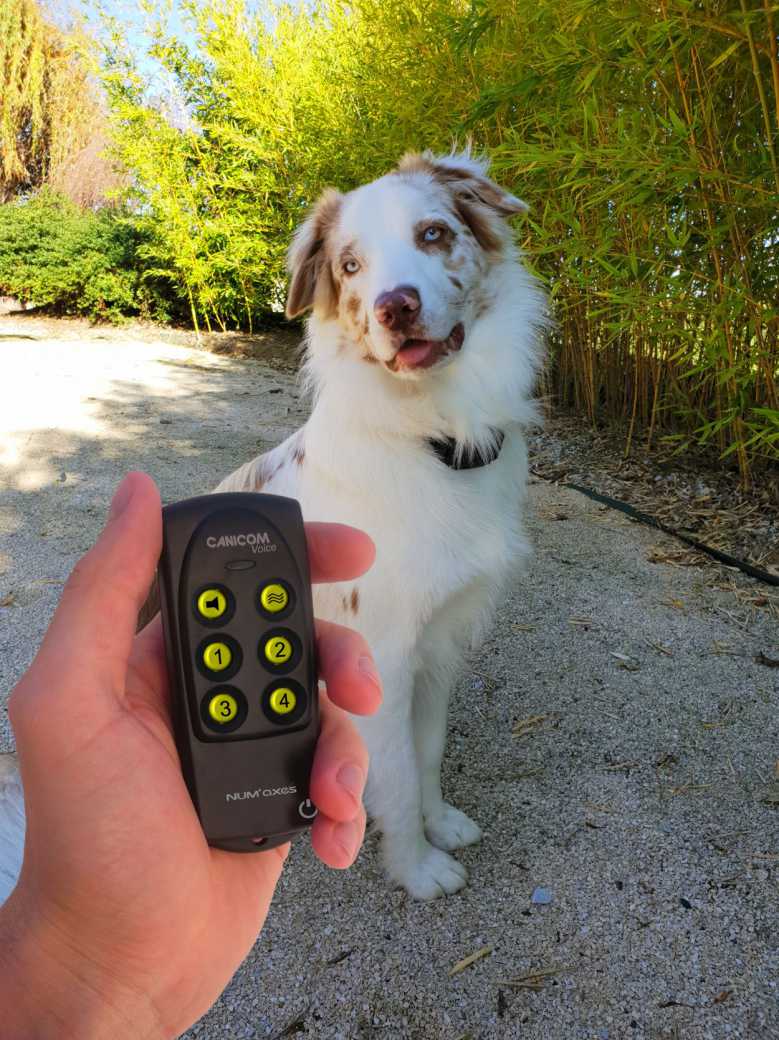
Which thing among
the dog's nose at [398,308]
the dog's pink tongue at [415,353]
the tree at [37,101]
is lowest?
the dog's pink tongue at [415,353]

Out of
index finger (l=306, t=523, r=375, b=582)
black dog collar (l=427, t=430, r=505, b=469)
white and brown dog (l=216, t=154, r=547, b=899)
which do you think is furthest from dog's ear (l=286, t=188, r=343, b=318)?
index finger (l=306, t=523, r=375, b=582)

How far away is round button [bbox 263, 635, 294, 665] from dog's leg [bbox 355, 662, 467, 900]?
2.91ft

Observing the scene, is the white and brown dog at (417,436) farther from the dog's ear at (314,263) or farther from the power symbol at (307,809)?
the power symbol at (307,809)

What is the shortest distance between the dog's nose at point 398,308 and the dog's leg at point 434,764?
38.4 inches

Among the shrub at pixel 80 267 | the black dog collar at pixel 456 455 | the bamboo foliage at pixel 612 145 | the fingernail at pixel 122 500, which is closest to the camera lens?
the fingernail at pixel 122 500

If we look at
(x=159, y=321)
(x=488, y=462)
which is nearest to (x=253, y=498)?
(x=488, y=462)

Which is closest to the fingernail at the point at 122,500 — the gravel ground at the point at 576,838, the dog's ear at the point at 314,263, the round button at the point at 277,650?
the round button at the point at 277,650

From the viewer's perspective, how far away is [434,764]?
213cm

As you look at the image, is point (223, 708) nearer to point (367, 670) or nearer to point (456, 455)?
point (367, 670)

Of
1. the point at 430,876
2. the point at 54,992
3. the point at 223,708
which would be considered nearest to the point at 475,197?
the point at 223,708

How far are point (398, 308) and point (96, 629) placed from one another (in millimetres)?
1272

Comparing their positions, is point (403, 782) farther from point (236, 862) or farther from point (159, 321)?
point (159, 321)

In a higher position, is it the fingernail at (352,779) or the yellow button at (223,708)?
the yellow button at (223,708)

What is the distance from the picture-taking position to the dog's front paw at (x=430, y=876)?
1.92m
